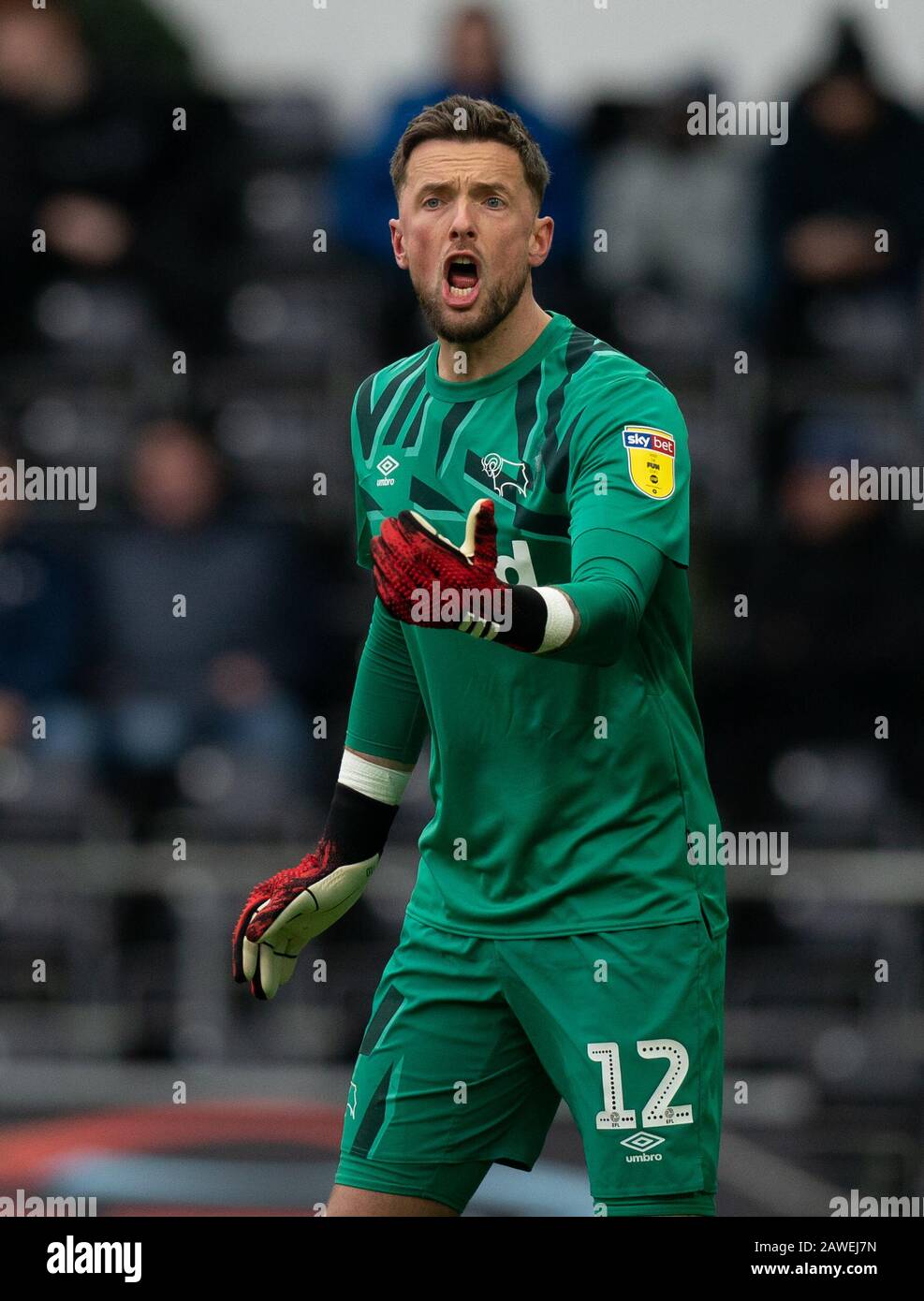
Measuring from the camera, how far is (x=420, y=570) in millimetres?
3402

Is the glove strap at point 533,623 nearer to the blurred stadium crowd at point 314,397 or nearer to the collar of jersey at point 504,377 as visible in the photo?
the collar of jersey at point 504,377

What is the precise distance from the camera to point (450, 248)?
400 cm

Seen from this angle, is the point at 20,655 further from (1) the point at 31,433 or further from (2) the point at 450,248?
(2) the point at 450,248

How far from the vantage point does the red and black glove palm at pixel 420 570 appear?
134 inches

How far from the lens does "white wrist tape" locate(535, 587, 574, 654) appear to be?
11.5 feet

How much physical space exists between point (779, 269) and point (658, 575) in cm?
475

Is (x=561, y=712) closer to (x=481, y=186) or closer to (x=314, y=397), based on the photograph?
(x=481, y=186)

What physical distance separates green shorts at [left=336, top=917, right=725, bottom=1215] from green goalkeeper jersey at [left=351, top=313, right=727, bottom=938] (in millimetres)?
67

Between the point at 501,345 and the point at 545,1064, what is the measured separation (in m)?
1.30

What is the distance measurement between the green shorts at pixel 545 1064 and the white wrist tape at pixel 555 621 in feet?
2.13

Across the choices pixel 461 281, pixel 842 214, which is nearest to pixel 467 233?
pixel 461 281

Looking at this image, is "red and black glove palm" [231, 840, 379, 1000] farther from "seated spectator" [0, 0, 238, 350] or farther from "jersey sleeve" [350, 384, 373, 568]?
"seated spectator" [0, 0, 238, 350]

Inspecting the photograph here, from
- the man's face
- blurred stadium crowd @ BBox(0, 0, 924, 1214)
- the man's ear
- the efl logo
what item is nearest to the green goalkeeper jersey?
the efl logo
